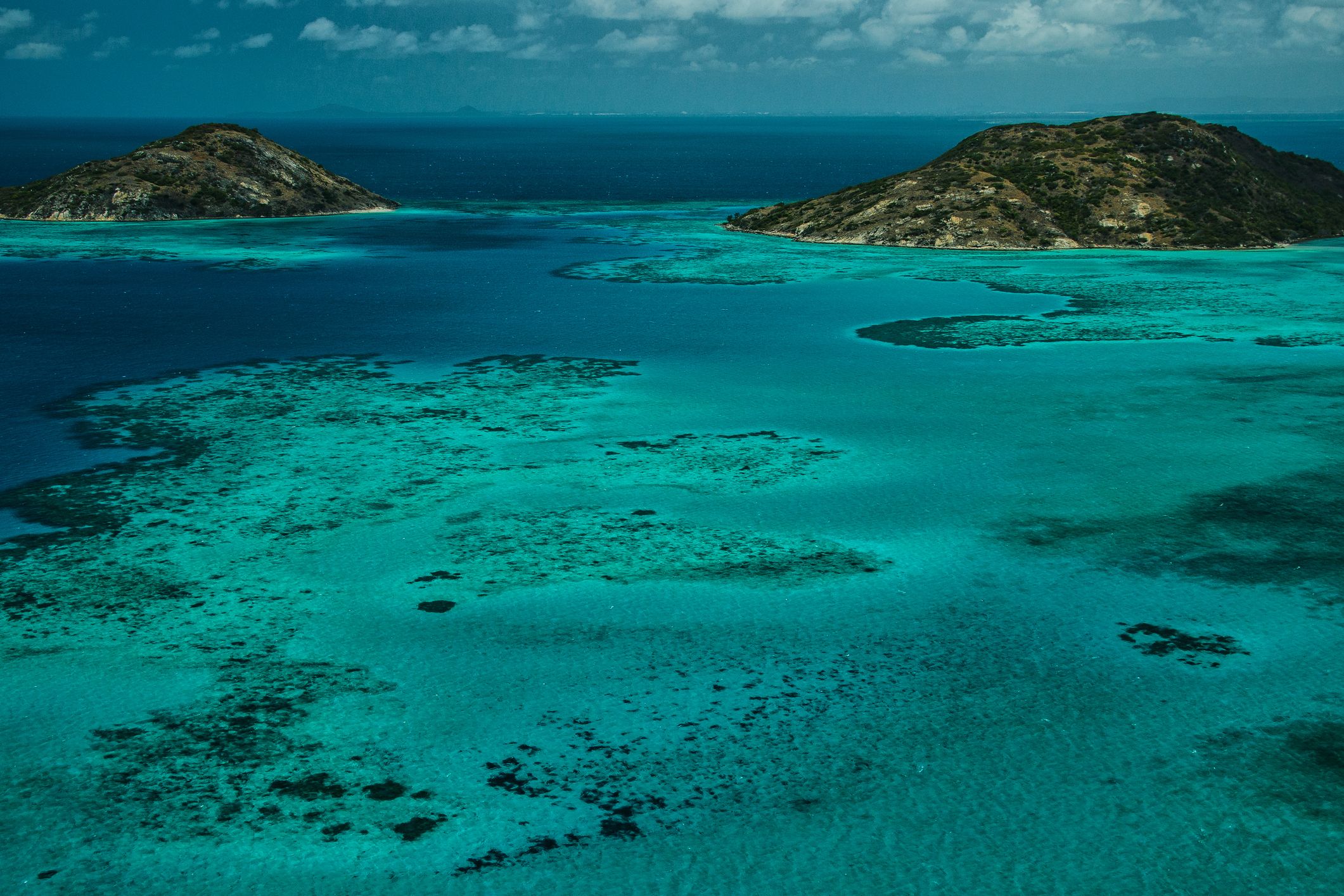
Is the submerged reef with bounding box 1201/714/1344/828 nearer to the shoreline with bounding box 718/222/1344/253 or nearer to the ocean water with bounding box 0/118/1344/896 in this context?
the ocean water with bounding box 0/118/1344/896

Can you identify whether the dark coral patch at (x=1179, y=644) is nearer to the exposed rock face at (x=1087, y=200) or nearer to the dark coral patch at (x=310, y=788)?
the dark coral patch at (x=310, y=788)

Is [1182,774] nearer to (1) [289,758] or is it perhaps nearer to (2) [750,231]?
(1) [289,758]

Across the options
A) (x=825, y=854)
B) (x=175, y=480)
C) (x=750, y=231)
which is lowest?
(x=825, y=854)

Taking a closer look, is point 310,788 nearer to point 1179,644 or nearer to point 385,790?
point 385,790

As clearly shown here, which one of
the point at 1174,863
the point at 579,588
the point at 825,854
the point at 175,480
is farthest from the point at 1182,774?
the point at 175,480

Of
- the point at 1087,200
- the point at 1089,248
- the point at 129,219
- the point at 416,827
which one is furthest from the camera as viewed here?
the point at 129,219

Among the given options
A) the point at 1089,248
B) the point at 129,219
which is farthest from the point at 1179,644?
the point at 129,219

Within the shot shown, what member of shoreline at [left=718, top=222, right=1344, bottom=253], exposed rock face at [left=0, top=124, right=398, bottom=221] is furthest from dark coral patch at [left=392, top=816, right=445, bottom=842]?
exposed rock face at [left=0, top=124, right=398, bottom=221]
